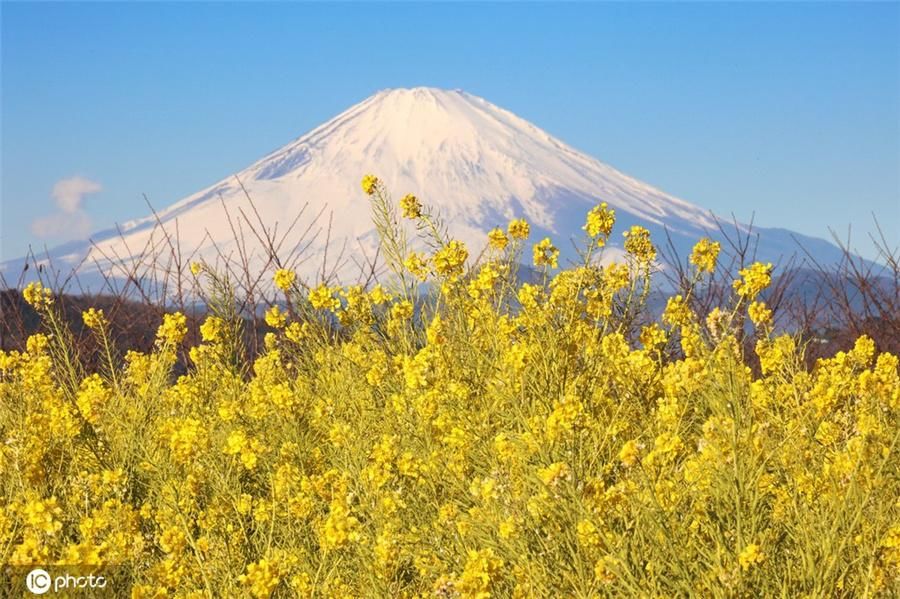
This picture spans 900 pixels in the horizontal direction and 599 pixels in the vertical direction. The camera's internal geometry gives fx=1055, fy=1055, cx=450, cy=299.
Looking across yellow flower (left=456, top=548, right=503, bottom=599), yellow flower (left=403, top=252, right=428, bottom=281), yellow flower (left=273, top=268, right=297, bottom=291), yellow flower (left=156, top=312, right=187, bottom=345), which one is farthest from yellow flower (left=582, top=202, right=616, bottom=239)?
yellow flower (left=156, top=312, right=187, bottom=345)

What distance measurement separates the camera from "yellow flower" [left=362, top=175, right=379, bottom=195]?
5207 mm

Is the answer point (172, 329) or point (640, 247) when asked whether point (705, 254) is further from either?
point (172, 329)

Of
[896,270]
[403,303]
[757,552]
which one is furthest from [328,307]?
[896,270]

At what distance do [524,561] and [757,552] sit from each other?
63cm

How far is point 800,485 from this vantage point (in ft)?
10.8

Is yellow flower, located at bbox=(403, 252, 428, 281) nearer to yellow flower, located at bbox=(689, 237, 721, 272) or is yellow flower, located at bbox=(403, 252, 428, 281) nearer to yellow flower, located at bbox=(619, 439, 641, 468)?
yellow flower, located at bbox=(689, 237, 721, 272)

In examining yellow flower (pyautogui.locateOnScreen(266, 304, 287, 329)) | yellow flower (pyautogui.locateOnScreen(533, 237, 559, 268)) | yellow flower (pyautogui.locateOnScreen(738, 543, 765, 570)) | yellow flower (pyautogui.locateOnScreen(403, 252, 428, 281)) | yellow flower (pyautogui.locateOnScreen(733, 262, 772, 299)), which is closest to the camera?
yellow flower (pyautogui.locateOnScreen(738, 543, 765, 570))

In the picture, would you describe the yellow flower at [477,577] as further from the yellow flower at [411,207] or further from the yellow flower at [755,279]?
the yellow flower at [411,207]

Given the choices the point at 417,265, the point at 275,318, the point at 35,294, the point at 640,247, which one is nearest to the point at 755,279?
the point at 640,247

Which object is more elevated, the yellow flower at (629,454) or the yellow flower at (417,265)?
the yellow flower at (417,265)

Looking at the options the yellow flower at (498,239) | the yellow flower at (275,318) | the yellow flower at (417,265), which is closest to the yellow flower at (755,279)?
the yellow flower at (498,239)

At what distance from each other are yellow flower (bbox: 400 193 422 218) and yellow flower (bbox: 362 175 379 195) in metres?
0.41

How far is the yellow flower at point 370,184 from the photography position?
5.21 m

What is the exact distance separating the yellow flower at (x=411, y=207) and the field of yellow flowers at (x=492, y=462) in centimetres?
1
